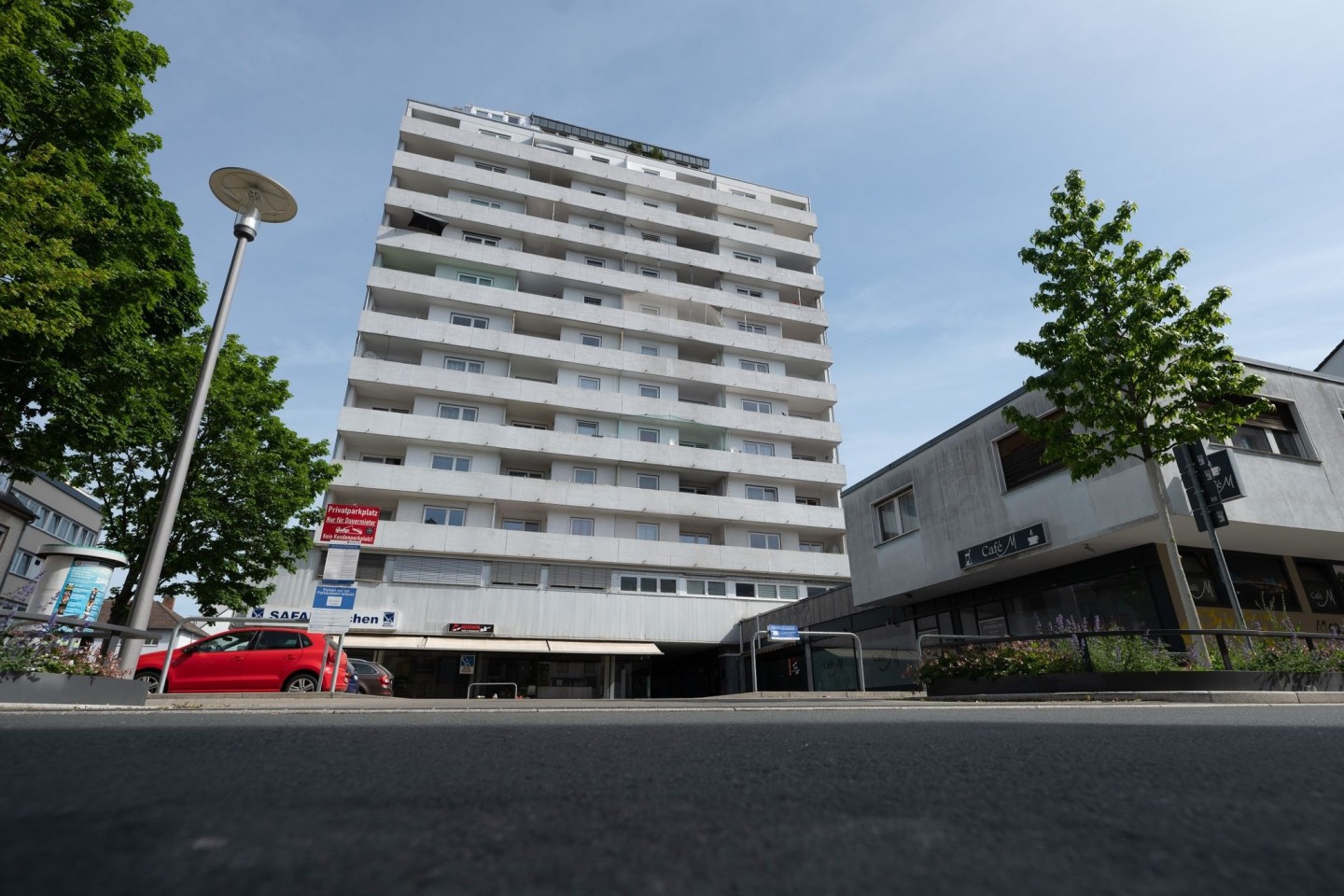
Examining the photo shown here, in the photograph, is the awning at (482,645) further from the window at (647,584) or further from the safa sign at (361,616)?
the window at (647,584)

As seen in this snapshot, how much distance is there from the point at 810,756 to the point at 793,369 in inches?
1614

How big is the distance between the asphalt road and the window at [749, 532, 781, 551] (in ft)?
109

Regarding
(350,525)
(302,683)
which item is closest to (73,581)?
(302,683)

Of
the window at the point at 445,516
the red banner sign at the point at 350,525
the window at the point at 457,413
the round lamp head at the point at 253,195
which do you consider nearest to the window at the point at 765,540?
the window at the point at 445,516

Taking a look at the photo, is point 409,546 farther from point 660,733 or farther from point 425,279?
point 660,733

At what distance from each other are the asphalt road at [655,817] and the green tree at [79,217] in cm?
1048

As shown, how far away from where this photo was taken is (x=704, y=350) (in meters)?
41.1

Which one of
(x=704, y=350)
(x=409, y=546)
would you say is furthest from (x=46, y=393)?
(x=704, y=350)

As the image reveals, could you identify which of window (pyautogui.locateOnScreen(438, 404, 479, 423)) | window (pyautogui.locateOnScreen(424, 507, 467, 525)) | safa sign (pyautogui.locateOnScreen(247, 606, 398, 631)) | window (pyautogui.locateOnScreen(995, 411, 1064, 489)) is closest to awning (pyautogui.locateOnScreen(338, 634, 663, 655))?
safa sign (pyautogui.locateOnScreen(247, 606, 398, 631))

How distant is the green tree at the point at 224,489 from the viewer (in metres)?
16.6

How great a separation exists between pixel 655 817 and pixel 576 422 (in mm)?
34971

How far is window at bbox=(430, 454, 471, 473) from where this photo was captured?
108ft

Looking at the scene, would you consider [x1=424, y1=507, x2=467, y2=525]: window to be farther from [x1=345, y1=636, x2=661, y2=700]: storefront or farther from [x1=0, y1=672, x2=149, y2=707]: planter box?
[x1=0, y1=672, x2=149, y2=707]: planter box

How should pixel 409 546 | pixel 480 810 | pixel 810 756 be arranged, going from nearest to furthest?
pixel 480 810 < pixel 810 756 < pixel 409 546
